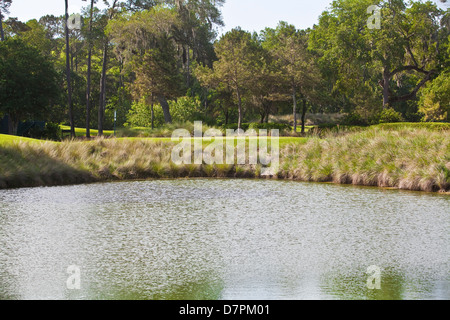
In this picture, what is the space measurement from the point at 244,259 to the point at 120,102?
4715 cm

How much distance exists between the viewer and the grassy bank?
16156 mm

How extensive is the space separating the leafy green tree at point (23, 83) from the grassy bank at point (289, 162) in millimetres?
17164

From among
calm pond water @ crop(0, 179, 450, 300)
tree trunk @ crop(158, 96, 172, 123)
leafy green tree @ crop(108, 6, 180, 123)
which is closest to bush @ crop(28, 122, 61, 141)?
leafy green tree @ crop(108, 6, 180, 123)

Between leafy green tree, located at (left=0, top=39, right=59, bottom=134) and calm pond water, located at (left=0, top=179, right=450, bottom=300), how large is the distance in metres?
22.2

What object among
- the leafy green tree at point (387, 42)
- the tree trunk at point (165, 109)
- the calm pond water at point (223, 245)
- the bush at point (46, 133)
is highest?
the leafy green tree at point (387, 42)

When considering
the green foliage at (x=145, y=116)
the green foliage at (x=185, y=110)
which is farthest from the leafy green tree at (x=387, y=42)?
the green foliage at (x=145, y=116)

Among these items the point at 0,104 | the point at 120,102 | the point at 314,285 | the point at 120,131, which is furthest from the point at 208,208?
the point at 120,102

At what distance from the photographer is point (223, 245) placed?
878 centimetres

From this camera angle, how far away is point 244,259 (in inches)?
311

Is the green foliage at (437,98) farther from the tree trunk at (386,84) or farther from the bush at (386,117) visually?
the bush at (386,117)

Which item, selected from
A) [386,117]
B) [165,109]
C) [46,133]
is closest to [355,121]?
[386,117]

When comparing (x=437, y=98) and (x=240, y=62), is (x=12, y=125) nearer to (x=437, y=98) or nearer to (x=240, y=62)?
(x=240, y=62)

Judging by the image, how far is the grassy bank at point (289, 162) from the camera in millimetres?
16156

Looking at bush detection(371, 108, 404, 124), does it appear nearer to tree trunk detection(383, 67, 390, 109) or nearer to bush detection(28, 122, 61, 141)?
tree trunk detection(383, 67, 390, 109)
